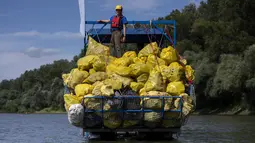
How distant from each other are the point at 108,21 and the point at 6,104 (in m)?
72.0

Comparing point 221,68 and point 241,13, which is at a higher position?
point 241,13

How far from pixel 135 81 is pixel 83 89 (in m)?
1.54

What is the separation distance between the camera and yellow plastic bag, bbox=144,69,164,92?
13.5m

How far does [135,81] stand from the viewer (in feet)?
46.2

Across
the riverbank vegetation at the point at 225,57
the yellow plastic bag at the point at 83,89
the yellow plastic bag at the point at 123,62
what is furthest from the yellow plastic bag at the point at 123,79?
the riverbank vegetation at the point at 225,57

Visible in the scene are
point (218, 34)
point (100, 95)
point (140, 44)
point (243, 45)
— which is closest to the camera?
point (100, 95)

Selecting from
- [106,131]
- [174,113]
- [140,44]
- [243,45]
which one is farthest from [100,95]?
[243,45]

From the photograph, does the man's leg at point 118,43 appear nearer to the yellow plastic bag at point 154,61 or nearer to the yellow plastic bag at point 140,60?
the yellow plastic bag at point 140,60

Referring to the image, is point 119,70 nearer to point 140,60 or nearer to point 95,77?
point 95,77

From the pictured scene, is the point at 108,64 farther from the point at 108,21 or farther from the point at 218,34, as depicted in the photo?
the point at 218,34

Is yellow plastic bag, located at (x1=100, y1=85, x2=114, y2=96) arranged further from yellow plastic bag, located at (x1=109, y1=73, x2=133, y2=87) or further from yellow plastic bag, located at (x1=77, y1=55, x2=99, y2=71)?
yellow plastic bag, located at (x1=77, y1=55, x2=99, y2=71)

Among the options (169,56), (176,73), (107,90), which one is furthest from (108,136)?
(169,56)

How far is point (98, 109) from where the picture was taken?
13.4 metres

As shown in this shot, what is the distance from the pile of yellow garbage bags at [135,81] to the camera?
13.4 m
